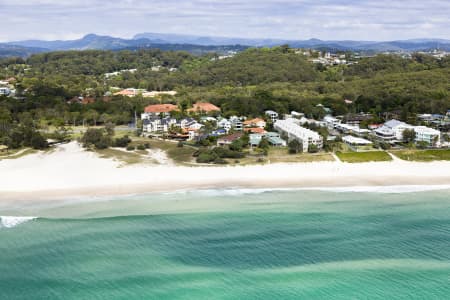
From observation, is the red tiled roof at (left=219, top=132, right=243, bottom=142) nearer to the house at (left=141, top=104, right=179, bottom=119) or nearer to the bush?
the bush

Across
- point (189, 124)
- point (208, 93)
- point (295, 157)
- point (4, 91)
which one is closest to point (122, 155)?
point (189, 124)

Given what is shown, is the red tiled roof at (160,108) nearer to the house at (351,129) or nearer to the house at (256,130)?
the house at (256,130)

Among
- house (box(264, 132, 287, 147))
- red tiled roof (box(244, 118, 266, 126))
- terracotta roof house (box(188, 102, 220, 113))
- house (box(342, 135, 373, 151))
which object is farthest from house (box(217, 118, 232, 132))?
house (box(342, 135, 373, 151))

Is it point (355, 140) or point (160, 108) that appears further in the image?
point (160, 108)

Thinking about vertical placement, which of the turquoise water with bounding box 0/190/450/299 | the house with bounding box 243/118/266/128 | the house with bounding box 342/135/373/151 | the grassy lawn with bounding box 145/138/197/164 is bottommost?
the turquoise water with bounding box 0/190/450/299

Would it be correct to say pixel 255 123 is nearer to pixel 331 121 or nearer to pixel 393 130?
pixel 331 121

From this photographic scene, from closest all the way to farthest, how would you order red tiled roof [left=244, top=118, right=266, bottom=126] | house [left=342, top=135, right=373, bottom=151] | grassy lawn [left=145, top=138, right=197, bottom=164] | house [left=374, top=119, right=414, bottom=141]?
grassy lawn [left=145, top=138, right=197, bottom=164]
house [left=342, top=135, right=373, bottom=151]
house [left=374, top=119, right=414, bottom=141]
red tiled roof [left=244, top=118, right=266, bottom=126]

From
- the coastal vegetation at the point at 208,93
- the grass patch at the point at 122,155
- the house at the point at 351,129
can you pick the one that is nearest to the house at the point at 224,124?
the coastal vegetation at the point at 208,93
